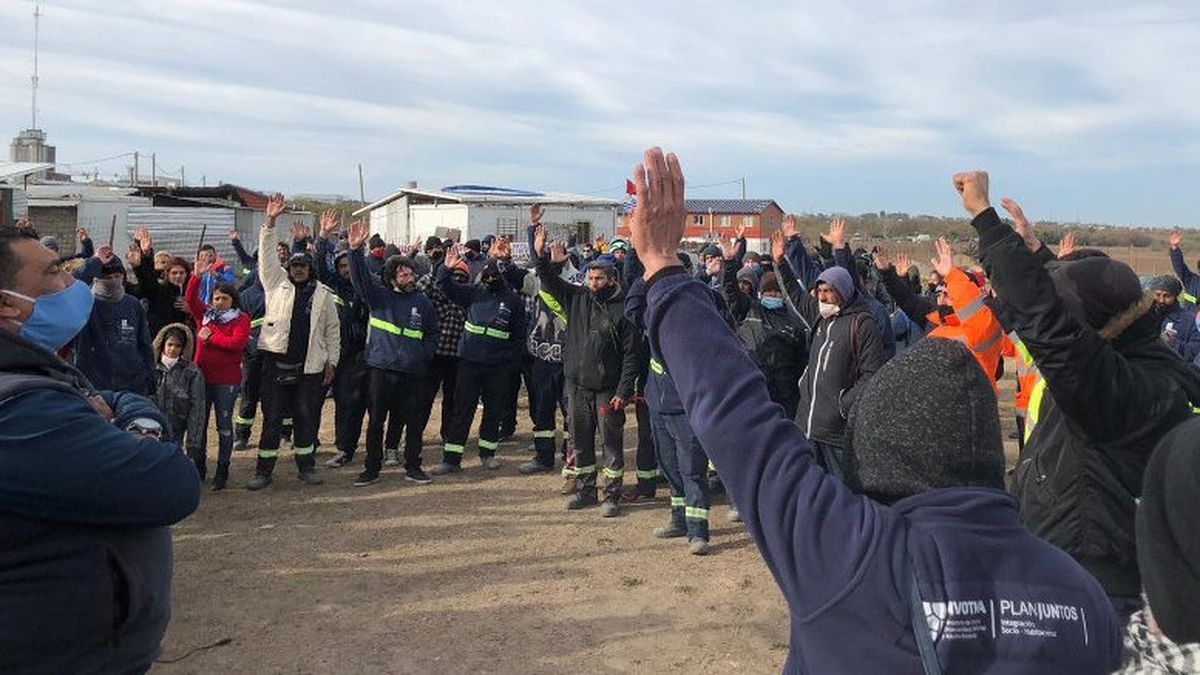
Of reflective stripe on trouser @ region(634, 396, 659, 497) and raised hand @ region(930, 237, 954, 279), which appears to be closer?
raised hand @ region(930, 237, 954, 279)

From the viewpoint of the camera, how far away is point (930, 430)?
4.92ft

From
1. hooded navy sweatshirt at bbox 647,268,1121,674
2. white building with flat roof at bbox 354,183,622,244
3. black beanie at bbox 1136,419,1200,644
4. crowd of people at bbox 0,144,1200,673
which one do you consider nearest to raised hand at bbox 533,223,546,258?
crowd of people at bbox 0,144,1200,673

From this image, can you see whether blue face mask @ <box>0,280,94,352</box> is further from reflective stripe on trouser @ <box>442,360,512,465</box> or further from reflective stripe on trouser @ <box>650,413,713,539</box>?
reflective stripe on trouser @ <box>442,360,512,465</box>

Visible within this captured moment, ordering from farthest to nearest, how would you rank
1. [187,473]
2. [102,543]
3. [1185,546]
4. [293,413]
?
[293,413]
[187,473]
[102,543]
[1185,546]

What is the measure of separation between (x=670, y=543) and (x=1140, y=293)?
4.28 meters

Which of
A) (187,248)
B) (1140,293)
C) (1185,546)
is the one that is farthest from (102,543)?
(187,248)

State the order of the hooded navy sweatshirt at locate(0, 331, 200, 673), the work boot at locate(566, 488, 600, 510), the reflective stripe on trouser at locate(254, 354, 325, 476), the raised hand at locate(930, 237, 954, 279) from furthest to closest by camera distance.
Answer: the reflective stripe on trouser at locate(254, 354, 325, 476) → the work boot at locate(566, 488, 600, 510) → the raised hand at locate(930, 237, 954, 279) → the hooded navy sweatshirt at locate(0, 331, 200, 673)

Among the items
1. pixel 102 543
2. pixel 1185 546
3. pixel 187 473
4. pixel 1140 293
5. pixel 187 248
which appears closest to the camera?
pixel 1185 546

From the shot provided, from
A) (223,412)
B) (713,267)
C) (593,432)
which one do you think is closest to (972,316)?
(593,432)

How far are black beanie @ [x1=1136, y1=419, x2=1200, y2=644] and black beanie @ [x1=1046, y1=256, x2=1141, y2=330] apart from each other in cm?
133

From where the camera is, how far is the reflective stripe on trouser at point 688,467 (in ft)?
20.9

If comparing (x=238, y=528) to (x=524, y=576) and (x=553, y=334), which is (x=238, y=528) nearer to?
(x=524, y=576)

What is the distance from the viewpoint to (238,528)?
6727 millimetres

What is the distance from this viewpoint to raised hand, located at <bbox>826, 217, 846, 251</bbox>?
699 centimetres
